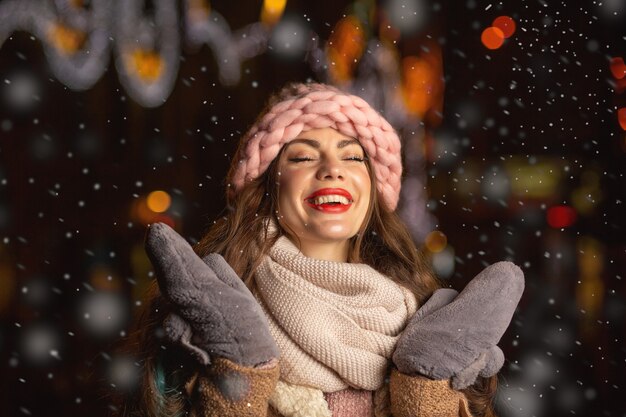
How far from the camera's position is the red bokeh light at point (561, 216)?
1.94 m

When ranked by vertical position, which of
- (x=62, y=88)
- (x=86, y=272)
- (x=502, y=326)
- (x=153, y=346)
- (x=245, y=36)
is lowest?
(x=86, y=272)

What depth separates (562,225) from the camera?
1.96m

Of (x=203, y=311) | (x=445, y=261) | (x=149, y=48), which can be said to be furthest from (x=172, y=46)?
(x=203, y=311)

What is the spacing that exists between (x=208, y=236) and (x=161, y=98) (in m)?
0.62

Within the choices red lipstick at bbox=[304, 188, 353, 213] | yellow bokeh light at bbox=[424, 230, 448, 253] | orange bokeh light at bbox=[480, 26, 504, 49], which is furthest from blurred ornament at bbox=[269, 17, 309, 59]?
red lipstick at bbox=[304, 188, 353, 213]

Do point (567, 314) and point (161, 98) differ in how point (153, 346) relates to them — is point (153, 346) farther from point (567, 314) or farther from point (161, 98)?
point (567, 314)

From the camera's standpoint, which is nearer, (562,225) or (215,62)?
(562,225)

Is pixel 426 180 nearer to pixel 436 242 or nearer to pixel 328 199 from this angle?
pixel 436 242

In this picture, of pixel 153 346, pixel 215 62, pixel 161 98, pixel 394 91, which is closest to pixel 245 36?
pixel 215 62

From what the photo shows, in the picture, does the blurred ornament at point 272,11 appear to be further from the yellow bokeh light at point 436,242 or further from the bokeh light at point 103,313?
the bokeh light at point 103,313

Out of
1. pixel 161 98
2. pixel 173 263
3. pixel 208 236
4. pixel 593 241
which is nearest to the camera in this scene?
pixel 173 263

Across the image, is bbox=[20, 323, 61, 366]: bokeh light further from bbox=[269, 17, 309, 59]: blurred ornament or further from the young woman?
bbox=[269, 17, 309, 59]: blurred ornament

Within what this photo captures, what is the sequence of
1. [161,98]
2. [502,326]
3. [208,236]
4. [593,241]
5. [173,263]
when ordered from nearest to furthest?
[173,263] < [502,326] < [208,236] < [593,241] < [161,98]

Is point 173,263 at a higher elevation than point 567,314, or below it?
higher
